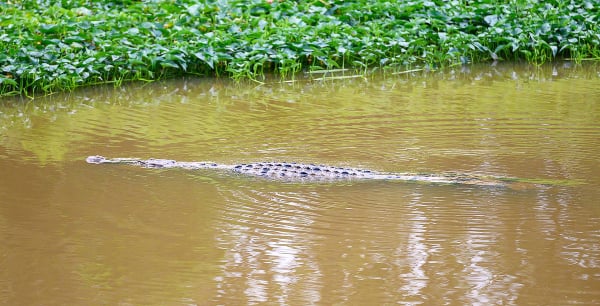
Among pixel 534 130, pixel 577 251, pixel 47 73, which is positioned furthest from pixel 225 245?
pixel 47 73

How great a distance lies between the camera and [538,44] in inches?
403

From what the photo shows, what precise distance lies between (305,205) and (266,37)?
16.4 feet

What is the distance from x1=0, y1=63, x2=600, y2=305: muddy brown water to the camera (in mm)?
4281

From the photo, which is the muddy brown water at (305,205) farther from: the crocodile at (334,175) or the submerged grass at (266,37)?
the submerged grass at (266,37)

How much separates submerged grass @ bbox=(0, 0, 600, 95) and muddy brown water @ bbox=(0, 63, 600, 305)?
810mm

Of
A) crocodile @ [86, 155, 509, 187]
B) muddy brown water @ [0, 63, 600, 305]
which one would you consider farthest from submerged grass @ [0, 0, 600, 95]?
crocodile @ [86, 155, 509, 187]

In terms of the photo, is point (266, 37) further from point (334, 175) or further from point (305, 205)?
point (305, 205)

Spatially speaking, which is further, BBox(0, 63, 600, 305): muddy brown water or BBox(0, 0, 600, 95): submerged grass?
BBox(0, 0, 600, 95): submerged grass

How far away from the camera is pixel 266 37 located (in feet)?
33.2

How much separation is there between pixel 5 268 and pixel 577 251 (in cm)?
295

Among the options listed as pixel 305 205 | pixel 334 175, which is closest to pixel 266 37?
pixel 334 175

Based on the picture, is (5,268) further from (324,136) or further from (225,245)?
(324,136)

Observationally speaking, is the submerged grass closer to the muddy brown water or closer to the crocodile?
the muddy brown water

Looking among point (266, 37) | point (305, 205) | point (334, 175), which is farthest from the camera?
point (266, 37)
